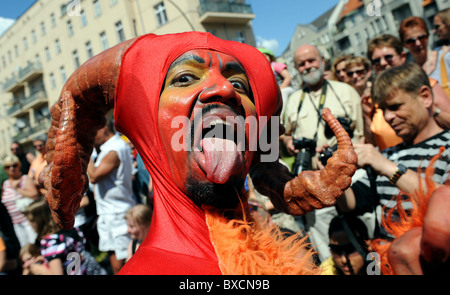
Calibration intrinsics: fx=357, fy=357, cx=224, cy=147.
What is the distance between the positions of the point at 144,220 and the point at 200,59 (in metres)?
2.28

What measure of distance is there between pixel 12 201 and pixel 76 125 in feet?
13.6

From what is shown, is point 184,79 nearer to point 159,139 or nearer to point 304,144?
point 159,139

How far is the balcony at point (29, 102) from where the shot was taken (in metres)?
24.4

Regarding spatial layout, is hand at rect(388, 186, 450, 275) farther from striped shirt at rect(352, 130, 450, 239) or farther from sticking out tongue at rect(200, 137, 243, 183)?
striped shirt at rect(352, 130, 450, 239)

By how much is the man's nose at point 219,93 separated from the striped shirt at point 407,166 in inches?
38.6

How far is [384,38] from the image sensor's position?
3.38 m

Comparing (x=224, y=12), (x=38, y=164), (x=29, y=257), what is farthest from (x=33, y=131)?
(x=29, y=257)

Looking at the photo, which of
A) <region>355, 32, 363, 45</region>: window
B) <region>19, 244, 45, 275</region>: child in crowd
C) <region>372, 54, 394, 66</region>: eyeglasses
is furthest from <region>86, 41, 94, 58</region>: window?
<region>355, 32, 363, 45</region>: window

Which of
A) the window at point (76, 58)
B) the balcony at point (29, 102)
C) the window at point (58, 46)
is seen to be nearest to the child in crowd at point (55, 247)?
the window at point (58, 46)

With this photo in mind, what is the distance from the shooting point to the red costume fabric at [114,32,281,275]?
44.3 inches

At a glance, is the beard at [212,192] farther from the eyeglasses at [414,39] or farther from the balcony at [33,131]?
the balcony at [33,131]

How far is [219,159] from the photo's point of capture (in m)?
1.06

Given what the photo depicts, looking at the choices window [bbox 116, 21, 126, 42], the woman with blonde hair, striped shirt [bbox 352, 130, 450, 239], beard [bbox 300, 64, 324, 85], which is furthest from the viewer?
window [bbox 116, 21, 126, 42]

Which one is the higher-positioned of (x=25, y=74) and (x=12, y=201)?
(x=25, y=74)
